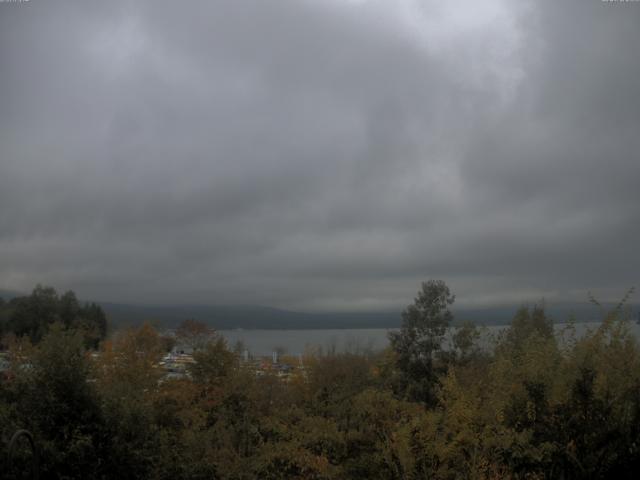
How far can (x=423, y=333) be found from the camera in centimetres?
3538

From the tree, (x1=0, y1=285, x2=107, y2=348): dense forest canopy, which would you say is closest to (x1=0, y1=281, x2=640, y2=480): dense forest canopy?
the tree

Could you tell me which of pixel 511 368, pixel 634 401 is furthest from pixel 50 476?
pixel 634 401

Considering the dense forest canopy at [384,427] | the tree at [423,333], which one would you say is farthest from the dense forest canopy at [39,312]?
the dense forest canopy at [384,427]

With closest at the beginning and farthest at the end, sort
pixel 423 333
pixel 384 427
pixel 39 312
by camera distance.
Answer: pixel 384 427 < pixel 423 333 < pixel 39 312

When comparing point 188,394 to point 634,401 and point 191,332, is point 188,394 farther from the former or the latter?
point 634,401

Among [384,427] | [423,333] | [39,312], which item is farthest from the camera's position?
[39,312]

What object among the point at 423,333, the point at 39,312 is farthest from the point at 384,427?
the point at 39,312

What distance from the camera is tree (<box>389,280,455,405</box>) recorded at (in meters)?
34.8

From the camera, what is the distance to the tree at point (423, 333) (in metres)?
34.8

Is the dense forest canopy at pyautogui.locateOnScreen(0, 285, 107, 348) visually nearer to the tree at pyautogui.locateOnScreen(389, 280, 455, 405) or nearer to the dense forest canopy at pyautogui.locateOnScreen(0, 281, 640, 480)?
the tree at pyautogui.locateOnScreen(389, 280, 455, 405)

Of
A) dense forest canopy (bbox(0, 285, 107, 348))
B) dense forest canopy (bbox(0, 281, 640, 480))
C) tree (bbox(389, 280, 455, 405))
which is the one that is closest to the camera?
dense forest canopy (bbox(0, 281, 640, 480))

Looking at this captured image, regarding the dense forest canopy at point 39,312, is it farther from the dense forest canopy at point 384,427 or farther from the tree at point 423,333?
the dense forest canopy at point 384,427

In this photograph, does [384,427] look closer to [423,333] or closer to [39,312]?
[423,333]

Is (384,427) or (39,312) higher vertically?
(39,312)
